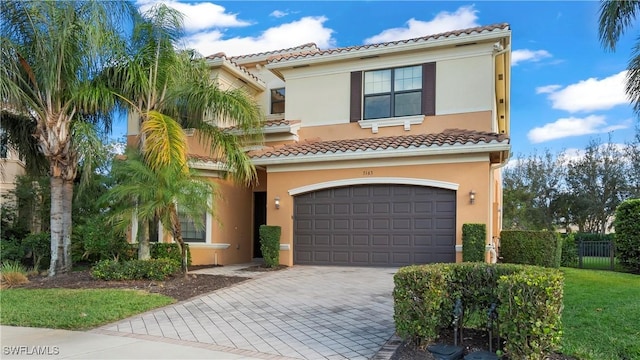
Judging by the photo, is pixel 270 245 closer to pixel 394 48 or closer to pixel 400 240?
pixel 400 240

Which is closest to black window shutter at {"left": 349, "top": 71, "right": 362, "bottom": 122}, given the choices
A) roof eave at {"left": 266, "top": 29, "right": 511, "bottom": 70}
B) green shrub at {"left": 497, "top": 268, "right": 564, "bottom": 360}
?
roof eave at {"left": 266, "top": 29, "right": 511, "bottom": 70}

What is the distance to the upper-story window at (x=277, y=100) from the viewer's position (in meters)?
19.6

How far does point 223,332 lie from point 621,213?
1478cm

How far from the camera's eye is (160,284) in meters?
10.8

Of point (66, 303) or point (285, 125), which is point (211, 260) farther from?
point (66, 303)

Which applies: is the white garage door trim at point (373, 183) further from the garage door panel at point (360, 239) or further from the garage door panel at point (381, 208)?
the garage door panel at point (360, 239)

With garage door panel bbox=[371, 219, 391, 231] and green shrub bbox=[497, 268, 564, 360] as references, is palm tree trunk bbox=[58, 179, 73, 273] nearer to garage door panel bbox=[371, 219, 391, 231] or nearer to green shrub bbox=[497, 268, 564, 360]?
garage door panel bbox=[371, 219, 391, 231]

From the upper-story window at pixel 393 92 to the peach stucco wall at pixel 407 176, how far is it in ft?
8.79

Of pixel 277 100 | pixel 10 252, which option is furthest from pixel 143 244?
pixel 277 100

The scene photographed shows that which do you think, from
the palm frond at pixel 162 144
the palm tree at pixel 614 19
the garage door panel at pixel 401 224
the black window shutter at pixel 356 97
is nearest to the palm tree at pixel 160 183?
the palm frond at pixel 162 144

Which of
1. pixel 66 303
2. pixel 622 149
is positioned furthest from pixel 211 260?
pixel 622 149

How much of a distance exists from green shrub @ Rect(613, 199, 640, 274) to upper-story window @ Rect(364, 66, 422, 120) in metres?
7.95

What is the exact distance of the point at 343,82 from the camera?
15953mm

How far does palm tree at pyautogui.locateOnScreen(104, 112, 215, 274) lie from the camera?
1081 cm
